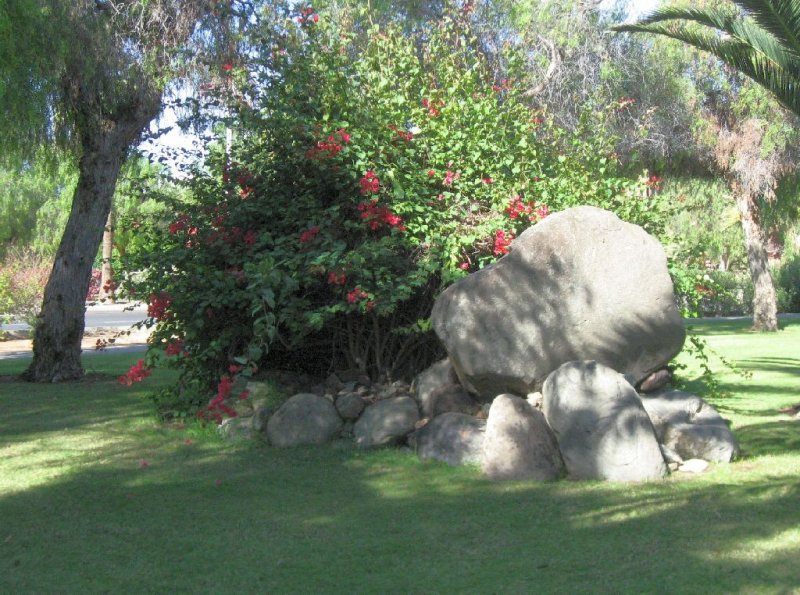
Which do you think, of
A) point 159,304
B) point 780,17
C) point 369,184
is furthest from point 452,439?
point 780,17

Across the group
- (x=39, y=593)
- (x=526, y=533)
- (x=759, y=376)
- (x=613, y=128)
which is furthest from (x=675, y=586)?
(x=613, y=128)

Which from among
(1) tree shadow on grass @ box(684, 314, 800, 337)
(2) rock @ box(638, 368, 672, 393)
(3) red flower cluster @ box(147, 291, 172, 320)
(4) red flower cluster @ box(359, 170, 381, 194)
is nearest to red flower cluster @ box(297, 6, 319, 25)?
(4) red flower cluster @ box(359, 170, 381, 194)

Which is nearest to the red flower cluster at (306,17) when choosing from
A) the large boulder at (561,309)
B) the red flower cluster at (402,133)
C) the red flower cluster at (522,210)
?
the red flower cluster at (402,133)

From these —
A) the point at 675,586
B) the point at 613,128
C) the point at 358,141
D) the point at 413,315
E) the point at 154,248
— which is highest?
the point at 613,128

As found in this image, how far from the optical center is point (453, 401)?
7.83 m

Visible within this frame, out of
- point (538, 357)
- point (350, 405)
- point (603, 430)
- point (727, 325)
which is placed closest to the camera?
point (603, 430)

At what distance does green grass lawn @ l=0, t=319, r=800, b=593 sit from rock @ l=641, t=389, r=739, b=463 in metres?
0.21

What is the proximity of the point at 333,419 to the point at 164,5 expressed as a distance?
6.78 meters

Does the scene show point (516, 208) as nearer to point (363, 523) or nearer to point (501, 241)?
point (501, 241)

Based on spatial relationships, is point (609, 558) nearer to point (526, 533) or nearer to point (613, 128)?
point (526, 533)

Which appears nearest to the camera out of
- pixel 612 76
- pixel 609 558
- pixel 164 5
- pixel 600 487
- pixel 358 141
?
pixel 609 558

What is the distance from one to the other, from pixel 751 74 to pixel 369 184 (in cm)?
425

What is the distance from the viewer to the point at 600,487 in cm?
615

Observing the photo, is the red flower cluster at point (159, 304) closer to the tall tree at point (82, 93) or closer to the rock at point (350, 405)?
the rock at point (350, 405)
